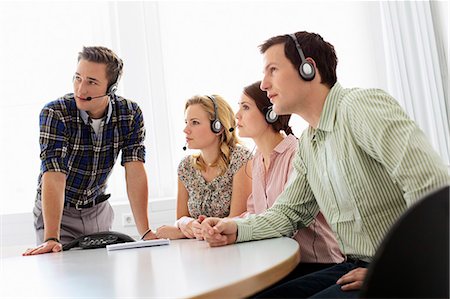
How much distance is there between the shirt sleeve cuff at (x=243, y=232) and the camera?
1.86 metres

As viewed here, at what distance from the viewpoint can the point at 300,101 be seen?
78.3 inches

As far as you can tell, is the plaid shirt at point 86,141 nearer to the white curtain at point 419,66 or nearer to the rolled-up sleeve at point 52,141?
the rolled-up sleeve at point 52,141

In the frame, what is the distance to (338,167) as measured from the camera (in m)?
1.81

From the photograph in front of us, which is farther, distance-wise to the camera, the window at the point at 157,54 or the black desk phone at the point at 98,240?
the window at the point at 157,54

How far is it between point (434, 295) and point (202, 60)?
3.54 metres

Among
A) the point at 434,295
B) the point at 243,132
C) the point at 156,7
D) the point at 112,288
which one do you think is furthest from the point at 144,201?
the point at 434,295

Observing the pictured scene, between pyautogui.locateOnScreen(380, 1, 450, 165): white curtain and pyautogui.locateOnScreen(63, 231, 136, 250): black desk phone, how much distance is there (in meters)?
2.30

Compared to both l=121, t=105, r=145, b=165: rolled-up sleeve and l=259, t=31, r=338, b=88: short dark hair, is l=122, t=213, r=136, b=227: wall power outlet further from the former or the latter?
l=259, t=31, r=338, b=88: short dark hair

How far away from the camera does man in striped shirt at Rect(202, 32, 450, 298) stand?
1549 millimetres

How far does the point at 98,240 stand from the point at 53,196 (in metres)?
0.48

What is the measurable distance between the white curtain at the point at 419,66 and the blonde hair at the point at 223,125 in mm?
1460

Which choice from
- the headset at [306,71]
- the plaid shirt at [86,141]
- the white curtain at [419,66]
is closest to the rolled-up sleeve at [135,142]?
the plaid shirt at [86,141]

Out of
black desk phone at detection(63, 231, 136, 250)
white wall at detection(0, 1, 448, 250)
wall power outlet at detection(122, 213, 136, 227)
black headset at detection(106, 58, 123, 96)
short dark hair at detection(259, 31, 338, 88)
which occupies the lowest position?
black desk phone at detection(63, 231, 136, 250)

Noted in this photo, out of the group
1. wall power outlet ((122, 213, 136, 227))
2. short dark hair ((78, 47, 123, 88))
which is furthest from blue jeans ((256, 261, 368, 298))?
wall power outlet ((122, 213, 136, 227))
